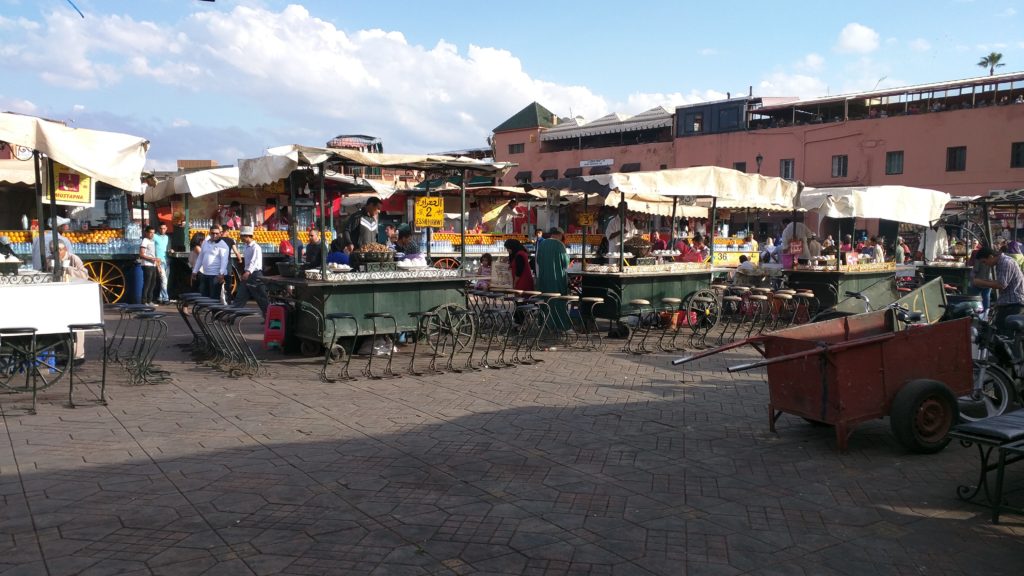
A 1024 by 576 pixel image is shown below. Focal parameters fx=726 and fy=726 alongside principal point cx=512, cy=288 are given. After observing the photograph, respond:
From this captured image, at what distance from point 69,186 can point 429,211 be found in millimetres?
4667

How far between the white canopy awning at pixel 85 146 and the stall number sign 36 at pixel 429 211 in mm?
4059

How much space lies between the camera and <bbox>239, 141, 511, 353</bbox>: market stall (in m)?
8.82

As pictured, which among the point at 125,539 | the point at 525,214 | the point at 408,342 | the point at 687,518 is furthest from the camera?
the point at 525,214

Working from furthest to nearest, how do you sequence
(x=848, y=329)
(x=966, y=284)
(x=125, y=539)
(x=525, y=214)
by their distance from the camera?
(x=525, y=214) → (x=966, y=284) → (x=848, y=329) → (x=125, y=539)

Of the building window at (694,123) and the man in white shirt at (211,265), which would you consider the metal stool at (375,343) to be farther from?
the building window at (694,123)

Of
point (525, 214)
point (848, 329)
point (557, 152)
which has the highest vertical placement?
point (557, 152)

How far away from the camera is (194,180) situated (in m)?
15.2

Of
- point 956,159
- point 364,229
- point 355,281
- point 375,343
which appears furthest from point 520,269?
point 956,159

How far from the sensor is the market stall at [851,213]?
497 inches

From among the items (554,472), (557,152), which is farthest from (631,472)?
(557,152)

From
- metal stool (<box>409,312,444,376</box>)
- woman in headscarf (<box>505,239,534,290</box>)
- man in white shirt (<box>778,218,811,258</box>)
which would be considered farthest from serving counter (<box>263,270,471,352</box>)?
man in white shirt (<box>778,218,811,258</box>)

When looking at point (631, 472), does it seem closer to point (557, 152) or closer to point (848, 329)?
Result: point (848, 329)

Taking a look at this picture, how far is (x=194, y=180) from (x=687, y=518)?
13762 millimetres

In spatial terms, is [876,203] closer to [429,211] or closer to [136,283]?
[429,211]
